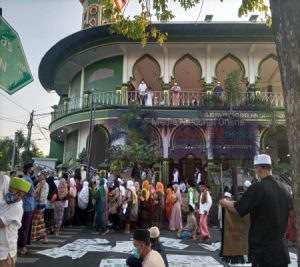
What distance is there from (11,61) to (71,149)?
17.3 meters

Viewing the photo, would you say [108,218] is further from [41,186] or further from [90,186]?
[41,186]

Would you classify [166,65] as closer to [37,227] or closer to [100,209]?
[100,209]

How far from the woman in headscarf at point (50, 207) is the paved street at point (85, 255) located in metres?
0.44

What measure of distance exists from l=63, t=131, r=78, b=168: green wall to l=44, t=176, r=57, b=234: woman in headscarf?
1001 cm

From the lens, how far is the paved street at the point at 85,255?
5445 millimetres

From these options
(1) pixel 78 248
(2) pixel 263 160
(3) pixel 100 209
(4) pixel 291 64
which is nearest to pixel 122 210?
(3) pixel 100 209

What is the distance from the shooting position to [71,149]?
19641mm

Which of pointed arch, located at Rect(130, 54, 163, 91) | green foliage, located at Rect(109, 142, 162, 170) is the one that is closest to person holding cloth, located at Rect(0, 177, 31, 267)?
green foliage, located at Rect(109, 142, 162, 170)

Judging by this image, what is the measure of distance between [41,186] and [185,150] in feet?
36.4

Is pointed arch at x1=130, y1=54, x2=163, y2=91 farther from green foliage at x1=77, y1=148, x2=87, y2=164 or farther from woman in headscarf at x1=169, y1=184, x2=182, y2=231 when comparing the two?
woman in headscarf at x1=169, y1=184, x2=182, y2=231

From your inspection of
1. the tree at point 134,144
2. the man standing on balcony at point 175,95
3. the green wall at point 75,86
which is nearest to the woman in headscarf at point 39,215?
the tree at point 134,144

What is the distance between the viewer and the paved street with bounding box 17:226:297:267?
5445mm

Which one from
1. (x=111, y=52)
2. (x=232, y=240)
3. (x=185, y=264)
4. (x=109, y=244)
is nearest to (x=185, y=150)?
(x=111, y=52)

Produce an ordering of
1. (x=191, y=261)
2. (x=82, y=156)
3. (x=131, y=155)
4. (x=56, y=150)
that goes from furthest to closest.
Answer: (x=56, y=150), (x=82, y=156), (x=131, y=155), (x=191, y=261)
